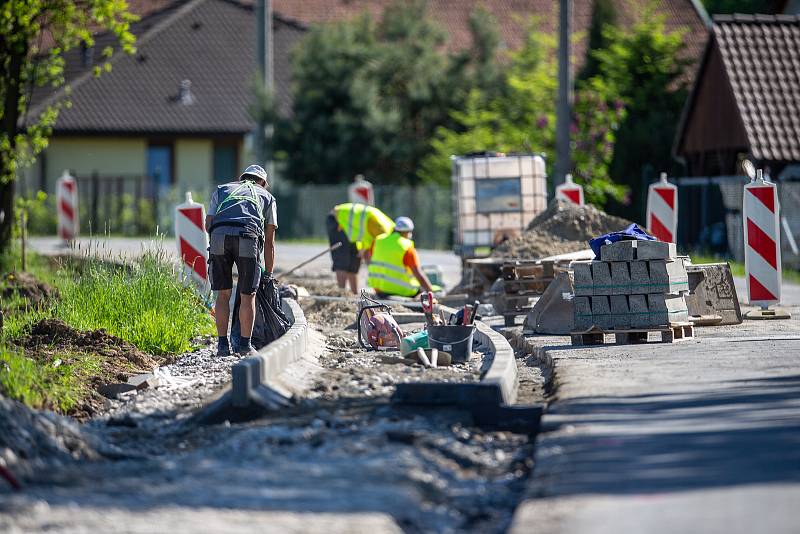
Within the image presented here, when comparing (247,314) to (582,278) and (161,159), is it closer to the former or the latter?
(582,278)

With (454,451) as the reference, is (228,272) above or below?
above

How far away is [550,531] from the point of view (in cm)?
590

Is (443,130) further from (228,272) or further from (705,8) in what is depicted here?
(228,272)

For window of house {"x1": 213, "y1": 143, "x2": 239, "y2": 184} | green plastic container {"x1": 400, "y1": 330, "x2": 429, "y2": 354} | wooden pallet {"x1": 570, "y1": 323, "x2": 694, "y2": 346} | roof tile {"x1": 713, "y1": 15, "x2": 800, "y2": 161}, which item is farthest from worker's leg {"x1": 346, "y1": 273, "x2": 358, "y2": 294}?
window of house {"x1": 213, "y1": 143, "x2": 239, "y2": 184}

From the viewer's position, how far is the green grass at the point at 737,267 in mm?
24656

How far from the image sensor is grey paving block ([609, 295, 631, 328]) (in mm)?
13141

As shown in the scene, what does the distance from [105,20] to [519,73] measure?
2276 cm

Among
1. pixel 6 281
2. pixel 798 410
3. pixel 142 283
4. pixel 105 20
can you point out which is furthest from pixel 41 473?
pixel 105 20

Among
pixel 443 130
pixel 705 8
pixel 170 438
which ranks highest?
pixel 705 8

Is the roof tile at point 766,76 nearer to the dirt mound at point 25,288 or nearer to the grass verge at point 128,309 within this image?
the dirt mound at point 25,288

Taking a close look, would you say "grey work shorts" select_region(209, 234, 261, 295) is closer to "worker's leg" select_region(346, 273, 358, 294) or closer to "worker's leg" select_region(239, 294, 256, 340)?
"worker's leg" select_region(239, 294, 256, 340)

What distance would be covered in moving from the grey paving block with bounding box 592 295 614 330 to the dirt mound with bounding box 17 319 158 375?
384cm

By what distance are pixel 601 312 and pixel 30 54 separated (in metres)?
11.3

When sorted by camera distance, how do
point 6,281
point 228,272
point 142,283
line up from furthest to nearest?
point 6,281 < point 142,283 < point 228,272
